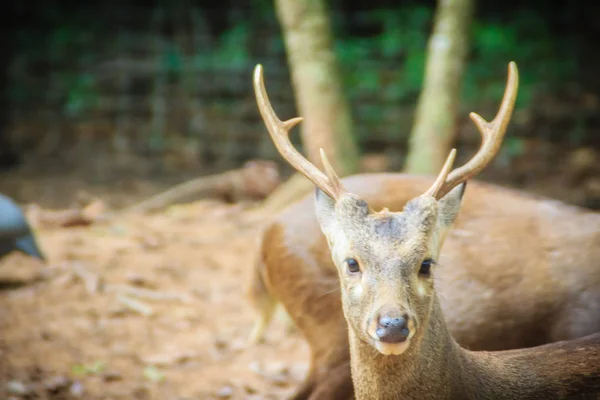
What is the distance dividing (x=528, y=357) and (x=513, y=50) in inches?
262

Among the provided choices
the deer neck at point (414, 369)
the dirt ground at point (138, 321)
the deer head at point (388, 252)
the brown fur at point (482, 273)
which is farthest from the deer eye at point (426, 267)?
the dirt ground at point (138, 321)

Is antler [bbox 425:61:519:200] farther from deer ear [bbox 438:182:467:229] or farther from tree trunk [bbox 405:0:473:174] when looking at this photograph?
tree trunk [bbox 405:0:473:174]

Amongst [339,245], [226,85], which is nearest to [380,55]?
[226,85]

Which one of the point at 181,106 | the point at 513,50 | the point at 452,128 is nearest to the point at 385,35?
the point at 513,50

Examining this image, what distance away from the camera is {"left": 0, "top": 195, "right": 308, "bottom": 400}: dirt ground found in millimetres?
4254

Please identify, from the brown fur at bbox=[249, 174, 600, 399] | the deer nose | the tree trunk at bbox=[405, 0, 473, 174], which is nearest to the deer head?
the deer nose

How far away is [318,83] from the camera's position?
5.50 meters

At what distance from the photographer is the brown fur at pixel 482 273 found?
11.5ft

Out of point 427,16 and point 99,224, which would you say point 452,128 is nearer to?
point 99,224

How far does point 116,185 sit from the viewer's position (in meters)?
8.89

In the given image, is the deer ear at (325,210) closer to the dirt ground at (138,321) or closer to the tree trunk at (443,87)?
the dirt ground at (138,321)

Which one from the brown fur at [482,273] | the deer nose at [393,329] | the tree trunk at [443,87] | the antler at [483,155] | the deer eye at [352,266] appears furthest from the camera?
the tree trunk at [443,87]

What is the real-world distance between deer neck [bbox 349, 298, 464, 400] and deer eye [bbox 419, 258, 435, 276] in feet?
0.59

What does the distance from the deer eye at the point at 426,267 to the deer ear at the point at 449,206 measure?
21 centimetres
